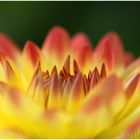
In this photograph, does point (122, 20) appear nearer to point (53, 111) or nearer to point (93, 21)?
point (93, 21)

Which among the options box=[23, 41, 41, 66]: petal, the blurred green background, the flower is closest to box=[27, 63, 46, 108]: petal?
the flower

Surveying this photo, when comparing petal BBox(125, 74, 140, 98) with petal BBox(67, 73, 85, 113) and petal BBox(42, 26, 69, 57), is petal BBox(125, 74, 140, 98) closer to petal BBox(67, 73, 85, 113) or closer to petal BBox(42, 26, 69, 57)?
petal BBox(67, 73, 85, 113)

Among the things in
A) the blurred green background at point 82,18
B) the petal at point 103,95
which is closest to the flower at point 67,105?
the petal at point 103,95

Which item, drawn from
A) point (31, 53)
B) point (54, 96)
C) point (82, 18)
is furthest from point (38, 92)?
point (82, 18)

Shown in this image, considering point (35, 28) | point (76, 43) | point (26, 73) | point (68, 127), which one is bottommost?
point (68, 127)

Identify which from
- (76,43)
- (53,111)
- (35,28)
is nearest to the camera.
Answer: (53,111)

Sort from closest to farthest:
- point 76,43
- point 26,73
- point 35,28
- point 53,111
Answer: point 53,111
point 26,73
point 76,43
point 35,28

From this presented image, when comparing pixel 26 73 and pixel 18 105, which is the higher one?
pixel 26 73

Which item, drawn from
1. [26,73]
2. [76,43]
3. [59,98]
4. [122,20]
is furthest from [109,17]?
[59,98]

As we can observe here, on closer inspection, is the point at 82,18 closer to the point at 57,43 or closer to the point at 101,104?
the point at 57,43
